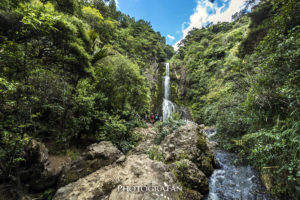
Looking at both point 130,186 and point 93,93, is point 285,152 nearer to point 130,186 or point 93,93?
point 130,186

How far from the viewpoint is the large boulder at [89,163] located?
3.55m

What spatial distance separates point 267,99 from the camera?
10.5 feet

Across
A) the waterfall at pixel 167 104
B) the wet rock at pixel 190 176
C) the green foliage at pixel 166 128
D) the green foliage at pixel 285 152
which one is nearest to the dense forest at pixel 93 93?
the green foliage at pixel 285 152

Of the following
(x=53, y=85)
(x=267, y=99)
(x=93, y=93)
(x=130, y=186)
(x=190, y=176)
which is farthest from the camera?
(x=93, y=93)

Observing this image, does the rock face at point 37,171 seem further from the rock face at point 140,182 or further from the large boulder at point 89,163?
the rock face at point 140,182

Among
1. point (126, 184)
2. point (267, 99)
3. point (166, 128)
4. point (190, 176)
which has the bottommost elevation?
point (190, 176)

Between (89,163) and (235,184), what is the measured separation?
5.20 metres

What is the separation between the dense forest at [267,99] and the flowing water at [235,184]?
0.53 m

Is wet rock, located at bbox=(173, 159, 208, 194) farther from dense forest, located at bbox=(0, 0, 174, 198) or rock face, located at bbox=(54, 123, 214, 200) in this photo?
dense forest, located at bbox=(0, 0, 174, 198)

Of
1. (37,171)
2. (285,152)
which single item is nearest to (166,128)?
(285,152)

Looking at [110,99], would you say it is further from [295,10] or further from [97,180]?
[295,10]

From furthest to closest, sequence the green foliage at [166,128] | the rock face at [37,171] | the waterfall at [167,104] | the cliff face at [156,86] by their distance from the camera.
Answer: the cliff face at [156,86]
the waterfall at [167,104]
the green foliage at [166,128]
the rock face at [37,171]

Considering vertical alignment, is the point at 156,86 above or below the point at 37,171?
above

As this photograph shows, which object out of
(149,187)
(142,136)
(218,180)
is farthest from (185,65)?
(149,187)
